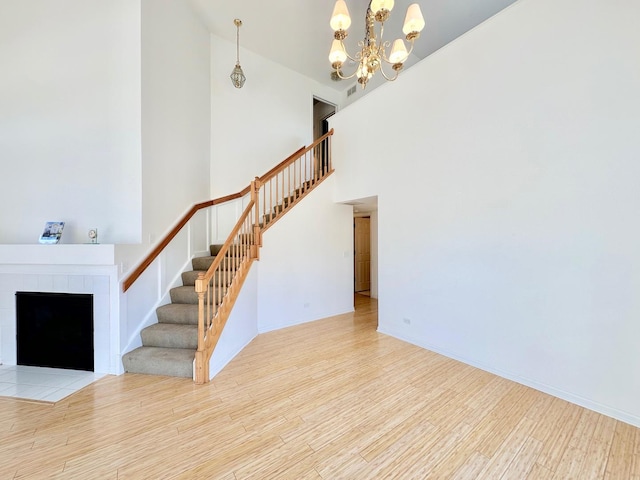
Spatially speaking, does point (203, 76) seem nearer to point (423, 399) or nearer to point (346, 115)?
point (346, 115)

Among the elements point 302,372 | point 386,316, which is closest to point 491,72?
point 386,316

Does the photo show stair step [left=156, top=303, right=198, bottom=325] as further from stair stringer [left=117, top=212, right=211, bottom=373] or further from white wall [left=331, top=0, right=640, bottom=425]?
white wall [left=331, top=0, right=640, bottom=425]

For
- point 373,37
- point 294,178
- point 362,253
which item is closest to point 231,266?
point 294,178

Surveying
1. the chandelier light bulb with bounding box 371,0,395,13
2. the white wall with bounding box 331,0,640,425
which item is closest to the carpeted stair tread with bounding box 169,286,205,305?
the white wall with bounding box 331,0,640,425

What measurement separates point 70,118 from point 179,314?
2873mm

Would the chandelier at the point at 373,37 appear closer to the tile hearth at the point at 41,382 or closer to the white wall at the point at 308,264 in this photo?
the white wall at the point at 308,264

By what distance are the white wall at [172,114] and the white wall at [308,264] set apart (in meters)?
1.53

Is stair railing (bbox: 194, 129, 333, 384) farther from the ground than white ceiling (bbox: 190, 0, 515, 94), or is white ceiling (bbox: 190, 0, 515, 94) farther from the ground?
white ceiling (bbox: 190, 0, 515, 94)

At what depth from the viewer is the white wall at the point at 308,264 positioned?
4.23 metres

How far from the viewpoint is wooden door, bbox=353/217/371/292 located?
729cm

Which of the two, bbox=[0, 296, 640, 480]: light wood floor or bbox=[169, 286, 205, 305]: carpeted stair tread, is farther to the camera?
bbox=[169, 286, 205, 305]: carpeted stair tread

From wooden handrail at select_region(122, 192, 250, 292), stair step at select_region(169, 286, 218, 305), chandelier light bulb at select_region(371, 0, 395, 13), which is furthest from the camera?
stair step at select_region(169, 286, 218, 305)

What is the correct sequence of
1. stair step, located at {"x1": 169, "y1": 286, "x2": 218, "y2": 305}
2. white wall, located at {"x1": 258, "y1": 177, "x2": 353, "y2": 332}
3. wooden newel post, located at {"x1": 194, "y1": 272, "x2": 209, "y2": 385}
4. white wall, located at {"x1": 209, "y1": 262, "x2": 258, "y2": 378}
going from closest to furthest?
wooden newel post, located at {"x1": 194, "y1": 272, "x2": 209, "y2": 385}, white wall, located at {"x1": 209, "y1": 262, "x2": 258, "y2": 378}, stair step, located at {"x1": 169, "y1": 286, "x2": 218, "y2": 305}, white wall, located at {"x1": 258, "y1": 177, "x2": 353, "y2": 332}

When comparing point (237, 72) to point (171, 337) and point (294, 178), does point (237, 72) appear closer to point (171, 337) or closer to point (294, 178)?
point (294, 178)
